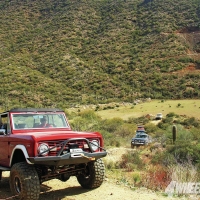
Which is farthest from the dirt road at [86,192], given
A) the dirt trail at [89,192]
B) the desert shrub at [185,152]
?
the desert shrub at [185,152]

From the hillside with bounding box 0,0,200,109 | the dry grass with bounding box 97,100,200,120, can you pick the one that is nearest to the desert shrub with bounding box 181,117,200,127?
the dry grass with bounding box 97,100,200,120

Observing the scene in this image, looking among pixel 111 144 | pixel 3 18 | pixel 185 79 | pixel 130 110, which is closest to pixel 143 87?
pixel 185 79

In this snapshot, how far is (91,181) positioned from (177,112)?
89.5 feet

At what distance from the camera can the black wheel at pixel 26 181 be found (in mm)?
5995

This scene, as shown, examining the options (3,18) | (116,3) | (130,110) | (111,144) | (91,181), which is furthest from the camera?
(116,3)

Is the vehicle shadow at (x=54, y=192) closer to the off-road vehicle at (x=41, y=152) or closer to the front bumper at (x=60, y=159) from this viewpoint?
the off-road vehicle at (x=41, y=152)

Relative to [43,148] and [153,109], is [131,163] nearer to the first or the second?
[43,148]

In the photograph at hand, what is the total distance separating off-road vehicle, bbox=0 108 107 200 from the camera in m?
6.02

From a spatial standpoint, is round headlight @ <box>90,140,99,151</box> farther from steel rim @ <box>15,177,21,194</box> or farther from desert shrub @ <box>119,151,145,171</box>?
desert shrub @ <box>119,151,145,171</box>

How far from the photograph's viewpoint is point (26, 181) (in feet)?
19.7

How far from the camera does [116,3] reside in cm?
7138

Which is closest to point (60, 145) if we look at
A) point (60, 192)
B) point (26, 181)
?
point (26, 181)

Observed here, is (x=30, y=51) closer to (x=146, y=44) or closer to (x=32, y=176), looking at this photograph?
(x=146, y=44)

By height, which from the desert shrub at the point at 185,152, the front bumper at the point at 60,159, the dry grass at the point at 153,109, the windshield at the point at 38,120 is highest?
the windshield at the point at 38,120
